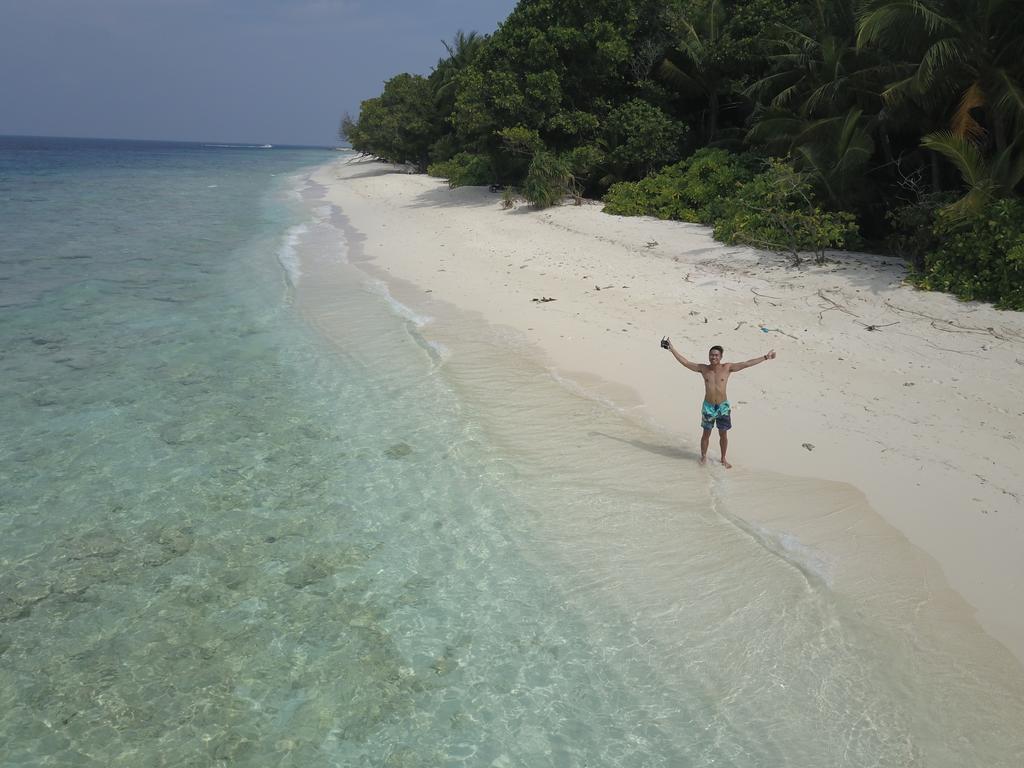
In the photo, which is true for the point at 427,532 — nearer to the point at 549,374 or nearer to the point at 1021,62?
the point at 549,374

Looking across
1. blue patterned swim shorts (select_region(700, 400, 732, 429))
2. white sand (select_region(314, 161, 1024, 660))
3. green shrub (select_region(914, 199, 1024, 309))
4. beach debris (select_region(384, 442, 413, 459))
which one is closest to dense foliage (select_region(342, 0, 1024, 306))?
green shrub (select_region(914, 199, 1024, 309))

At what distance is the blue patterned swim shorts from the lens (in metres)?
6.73

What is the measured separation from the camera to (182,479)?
7023mm

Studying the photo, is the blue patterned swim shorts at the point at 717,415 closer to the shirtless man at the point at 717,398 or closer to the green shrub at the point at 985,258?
the shirtless man at the point at 717,398

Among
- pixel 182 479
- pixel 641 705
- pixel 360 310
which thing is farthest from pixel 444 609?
pixel 360 310

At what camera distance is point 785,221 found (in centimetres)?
1399

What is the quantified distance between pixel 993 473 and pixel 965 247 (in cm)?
616

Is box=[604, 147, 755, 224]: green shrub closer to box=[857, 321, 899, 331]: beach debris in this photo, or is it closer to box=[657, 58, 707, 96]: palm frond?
box=[657, 58, 707, 96]: palm frond

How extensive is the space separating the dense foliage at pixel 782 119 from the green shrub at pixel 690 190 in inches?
2.2

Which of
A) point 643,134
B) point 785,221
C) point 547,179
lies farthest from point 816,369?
point 547,179

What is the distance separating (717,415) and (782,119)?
12839mm

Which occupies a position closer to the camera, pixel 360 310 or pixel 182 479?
pixel 182 479

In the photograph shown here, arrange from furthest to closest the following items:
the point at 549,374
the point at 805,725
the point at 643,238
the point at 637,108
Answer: the point at 637,108, the point at 643,238, the point at 549,374, the point at 805,725

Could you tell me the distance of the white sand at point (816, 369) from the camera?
576cm
